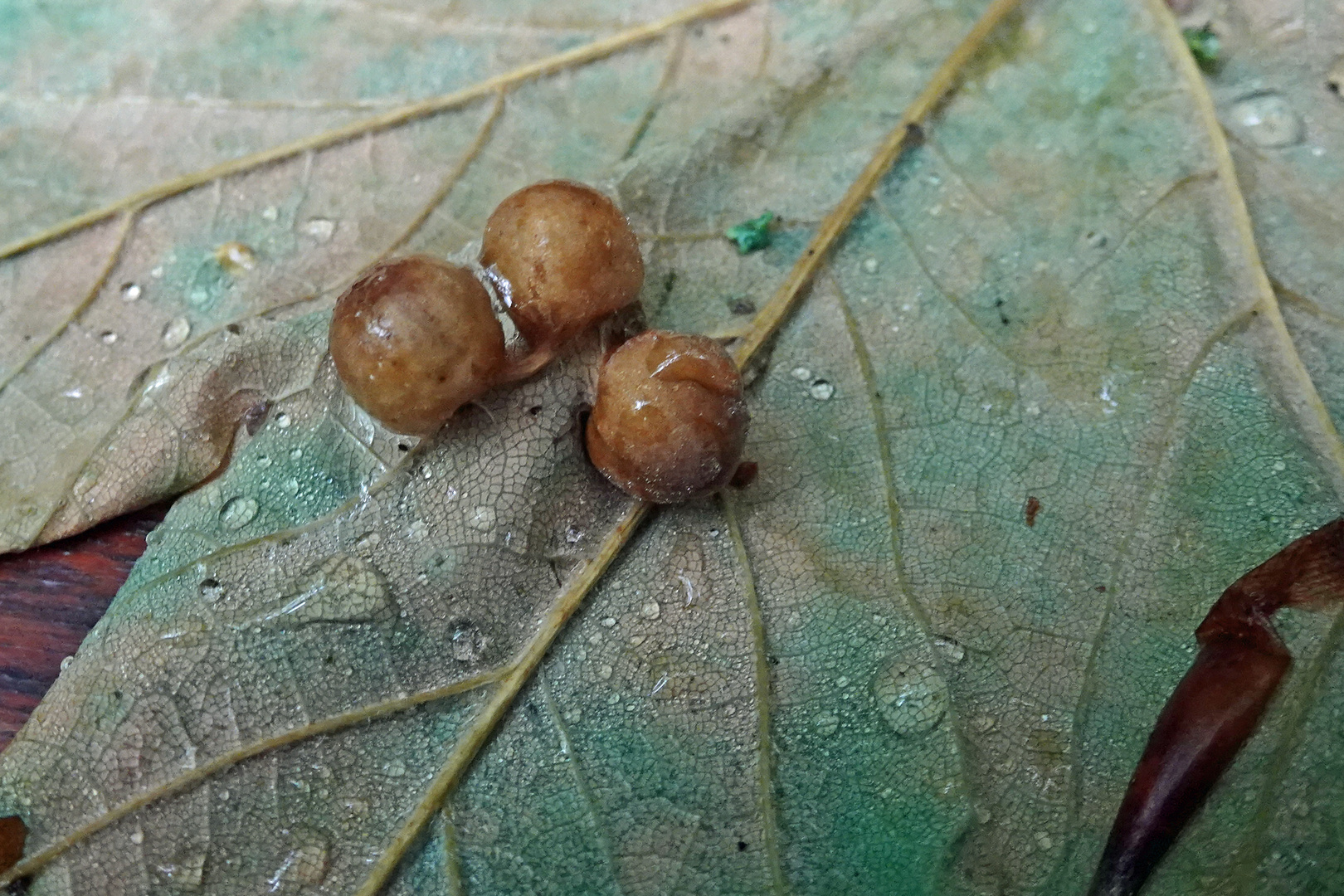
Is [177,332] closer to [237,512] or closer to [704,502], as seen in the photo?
[237,512]

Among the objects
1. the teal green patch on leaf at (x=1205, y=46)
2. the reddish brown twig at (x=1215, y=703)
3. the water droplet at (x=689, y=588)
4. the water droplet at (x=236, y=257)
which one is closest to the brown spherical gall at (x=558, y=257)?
the water droplet at (x=689, y=588)

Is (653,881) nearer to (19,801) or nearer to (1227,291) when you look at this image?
(19,801)

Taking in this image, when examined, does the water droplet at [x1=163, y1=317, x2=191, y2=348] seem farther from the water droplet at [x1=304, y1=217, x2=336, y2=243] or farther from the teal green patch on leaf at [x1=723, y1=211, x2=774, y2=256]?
the teal green patch on leaf at [x1=723, y1=211, x2=774, y2=256]

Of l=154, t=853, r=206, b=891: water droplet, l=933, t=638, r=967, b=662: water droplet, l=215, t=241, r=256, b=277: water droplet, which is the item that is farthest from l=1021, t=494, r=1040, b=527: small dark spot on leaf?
l=215, t=241, r=256, b=277: water droplet

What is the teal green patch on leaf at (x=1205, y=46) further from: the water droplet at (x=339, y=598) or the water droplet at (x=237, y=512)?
the water droplet at (x=237, y=512)

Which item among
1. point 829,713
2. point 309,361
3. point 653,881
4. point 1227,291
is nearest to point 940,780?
point 829,713
